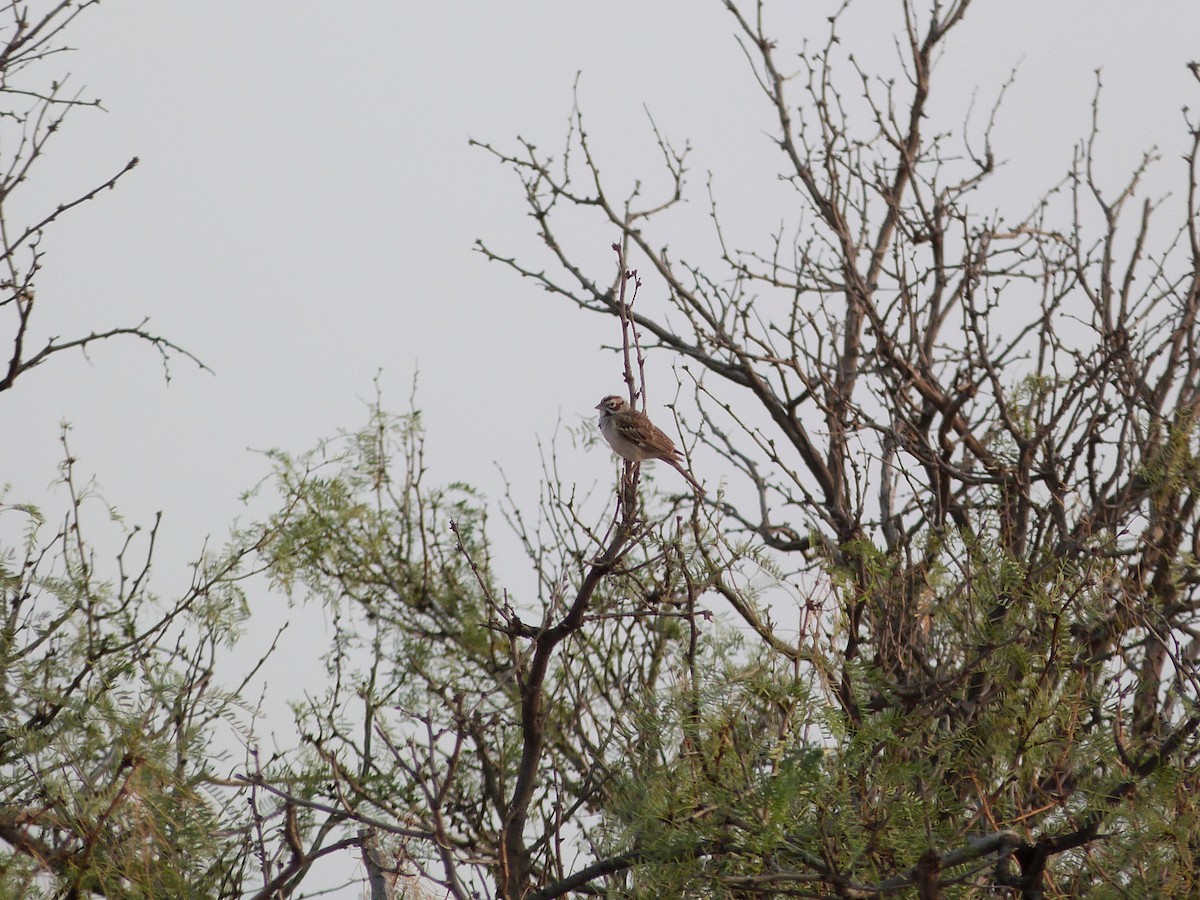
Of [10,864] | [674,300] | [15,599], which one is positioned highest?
[674,300]

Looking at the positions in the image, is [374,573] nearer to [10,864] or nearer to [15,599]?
[15,599]

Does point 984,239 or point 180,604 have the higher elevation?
point 984,239

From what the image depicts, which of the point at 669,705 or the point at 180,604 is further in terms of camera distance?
the point at 180,604

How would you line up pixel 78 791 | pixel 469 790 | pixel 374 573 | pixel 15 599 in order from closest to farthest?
pixel 78 791
pixel 15 599
pixel 469 790
pixel 374 573

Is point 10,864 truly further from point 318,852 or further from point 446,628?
point 446,628

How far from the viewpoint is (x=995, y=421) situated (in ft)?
22.6

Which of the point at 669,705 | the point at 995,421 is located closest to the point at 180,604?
the point at 669,705

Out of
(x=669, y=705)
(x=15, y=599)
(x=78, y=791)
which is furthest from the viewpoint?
(x=15, y=599)

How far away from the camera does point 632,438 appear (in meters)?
6.31

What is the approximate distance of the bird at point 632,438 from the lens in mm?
6234

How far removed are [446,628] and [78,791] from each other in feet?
9.43

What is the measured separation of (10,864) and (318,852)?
861 millimetres

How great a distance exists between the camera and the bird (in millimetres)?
6234

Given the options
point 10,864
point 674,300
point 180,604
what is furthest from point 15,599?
point 674,300
